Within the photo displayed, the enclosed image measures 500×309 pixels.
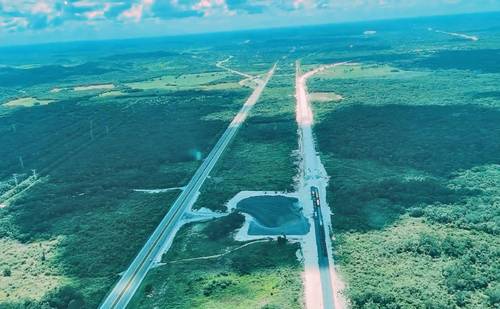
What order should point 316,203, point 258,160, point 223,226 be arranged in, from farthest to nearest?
point 258,160 → point 316,203 → point 223,226

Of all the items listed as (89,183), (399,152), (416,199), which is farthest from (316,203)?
(89,183)

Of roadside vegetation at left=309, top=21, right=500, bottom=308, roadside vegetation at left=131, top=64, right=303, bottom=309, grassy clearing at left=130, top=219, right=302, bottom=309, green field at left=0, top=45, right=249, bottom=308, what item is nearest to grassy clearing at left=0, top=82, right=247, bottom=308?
green field at left=0, top=45, right=249, bottom=308

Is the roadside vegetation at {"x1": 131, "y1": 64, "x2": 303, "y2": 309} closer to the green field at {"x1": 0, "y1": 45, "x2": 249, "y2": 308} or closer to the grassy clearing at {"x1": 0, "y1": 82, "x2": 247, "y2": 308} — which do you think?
the green field at {"x1": 0, "y1": 45, "x2": 249, "y2": 308}

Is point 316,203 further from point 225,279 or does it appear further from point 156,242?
point 156,242

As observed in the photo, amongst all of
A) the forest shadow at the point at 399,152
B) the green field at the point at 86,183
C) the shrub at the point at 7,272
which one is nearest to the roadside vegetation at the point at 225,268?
the green field at the point at 86,183

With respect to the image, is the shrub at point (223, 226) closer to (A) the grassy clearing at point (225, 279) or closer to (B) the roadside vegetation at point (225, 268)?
(B) the roadside vegetation at point (225, 268)

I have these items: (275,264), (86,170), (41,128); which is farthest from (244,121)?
(275,264)
